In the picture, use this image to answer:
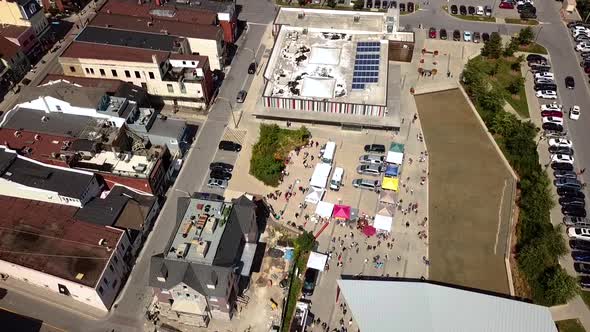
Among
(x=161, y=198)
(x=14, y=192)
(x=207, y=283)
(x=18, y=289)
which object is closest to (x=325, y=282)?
(x=207, y=283)

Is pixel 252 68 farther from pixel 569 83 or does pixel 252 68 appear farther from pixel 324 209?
pixel 569 83

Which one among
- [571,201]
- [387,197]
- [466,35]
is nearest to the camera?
[571,201]

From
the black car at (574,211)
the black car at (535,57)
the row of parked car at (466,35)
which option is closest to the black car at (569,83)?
the black car at (535,57)

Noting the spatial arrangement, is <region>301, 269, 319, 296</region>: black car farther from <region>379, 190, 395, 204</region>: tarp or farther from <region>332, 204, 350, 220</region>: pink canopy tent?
<region>379, 190, 395, 204</region>: tarp

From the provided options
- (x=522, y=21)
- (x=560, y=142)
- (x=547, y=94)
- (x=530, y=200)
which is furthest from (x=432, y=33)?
(x=530, y=200)

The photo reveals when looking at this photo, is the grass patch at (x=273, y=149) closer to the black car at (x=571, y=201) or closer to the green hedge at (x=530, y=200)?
the green hedge at (x=530, y=200)

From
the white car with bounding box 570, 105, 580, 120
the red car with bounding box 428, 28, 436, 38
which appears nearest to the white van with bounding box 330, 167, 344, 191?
the red car with bounding box 428, 28, 436, 38
